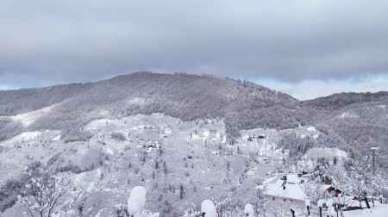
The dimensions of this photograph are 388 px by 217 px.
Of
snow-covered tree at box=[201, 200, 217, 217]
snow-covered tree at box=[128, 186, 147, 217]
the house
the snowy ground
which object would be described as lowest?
the house

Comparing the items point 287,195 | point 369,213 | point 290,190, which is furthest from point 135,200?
point 290,190

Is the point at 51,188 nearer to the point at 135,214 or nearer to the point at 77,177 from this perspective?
the point at 135,214

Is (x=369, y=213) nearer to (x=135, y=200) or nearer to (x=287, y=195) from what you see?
(x=135, y=200)

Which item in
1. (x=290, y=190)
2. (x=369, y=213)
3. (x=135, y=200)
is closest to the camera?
(x=135, y=200)

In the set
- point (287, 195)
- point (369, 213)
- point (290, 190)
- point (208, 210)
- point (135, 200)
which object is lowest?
point (287, 195)

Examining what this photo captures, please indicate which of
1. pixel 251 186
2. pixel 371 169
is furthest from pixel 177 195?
pixel 371 169

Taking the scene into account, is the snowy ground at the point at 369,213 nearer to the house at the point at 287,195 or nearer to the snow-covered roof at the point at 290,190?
the house at the point at 287,195

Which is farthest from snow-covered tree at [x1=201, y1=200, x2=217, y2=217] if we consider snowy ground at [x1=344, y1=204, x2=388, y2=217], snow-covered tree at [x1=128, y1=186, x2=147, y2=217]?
snowy ground at [x1=344, y1=204, x2=388, y2=217]

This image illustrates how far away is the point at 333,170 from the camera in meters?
166

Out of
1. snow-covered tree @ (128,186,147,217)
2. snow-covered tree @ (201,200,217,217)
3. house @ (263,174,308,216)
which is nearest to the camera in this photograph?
snow-covered tree @ (128,186,147,217)

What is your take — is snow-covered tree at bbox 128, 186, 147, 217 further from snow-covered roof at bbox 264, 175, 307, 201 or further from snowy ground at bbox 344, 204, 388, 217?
snow-covered roof at bbox 264, 175, 307, 201

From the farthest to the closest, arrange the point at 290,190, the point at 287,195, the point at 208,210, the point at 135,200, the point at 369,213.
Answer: the point at 290,190 < the point at 287,195 < the point at 369,213 < the point at 208,210 < the point at 135,200

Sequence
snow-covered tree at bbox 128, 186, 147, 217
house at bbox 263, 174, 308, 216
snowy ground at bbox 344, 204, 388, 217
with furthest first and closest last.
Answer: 1. house at bbox 263, 174, 308, 216
2. snowy ground at bbox 344, 204, 388, 217
3. snow-covered tree at bbox 128, 186, 147, 217

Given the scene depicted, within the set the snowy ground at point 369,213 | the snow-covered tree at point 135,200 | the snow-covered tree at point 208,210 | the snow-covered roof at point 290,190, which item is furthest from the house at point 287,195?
the snow-covered tree at point 135,200
